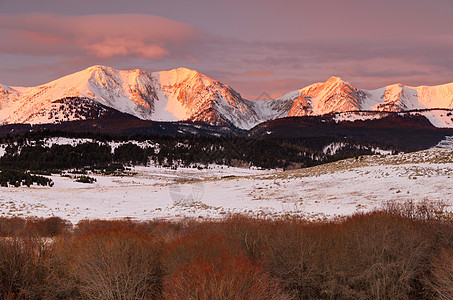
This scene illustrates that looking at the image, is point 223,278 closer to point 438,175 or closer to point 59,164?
point 438,175

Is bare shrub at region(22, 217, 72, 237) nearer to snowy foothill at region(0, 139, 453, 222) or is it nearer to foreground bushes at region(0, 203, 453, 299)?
snowy foothill at region(0, 139, 453, 222)

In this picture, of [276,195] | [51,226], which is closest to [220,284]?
[51,226]

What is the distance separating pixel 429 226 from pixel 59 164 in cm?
14031

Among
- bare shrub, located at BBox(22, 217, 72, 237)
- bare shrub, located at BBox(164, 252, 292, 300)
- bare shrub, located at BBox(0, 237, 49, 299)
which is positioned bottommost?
bare shrub, located at BBox(22, 217, 72, 237)

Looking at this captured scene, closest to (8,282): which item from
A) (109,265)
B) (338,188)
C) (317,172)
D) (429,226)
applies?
(109,265)

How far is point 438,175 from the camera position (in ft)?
116

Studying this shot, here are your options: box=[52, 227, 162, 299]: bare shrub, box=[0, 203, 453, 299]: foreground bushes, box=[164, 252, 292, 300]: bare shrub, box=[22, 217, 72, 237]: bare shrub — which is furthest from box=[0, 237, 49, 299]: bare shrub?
box=[22, 217, 72, 237]: bare shrub

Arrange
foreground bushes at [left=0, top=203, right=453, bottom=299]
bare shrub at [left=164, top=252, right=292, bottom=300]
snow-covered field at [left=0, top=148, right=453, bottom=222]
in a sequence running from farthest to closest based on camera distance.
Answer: snow-covered field at [left=0, top=148, right=453, bottom=222] < foreground bushes at [left=0, top=203, right=453, bottom=299] < bare shrub at [left=164, top=252, right=292, bottom=300]

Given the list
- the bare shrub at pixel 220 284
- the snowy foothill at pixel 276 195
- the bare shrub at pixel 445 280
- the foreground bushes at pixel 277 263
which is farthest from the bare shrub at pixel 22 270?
the snowy foothill at pixel 276 195

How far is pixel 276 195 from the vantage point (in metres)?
43.4

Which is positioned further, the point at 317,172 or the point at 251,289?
the point at 317,172

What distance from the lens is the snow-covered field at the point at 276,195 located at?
3222cm

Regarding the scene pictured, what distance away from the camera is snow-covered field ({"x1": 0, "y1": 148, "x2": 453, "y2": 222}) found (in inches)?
1268

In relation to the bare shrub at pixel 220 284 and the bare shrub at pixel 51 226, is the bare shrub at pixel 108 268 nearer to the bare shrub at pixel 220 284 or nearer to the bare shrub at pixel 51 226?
the bare shrub at pixel 220 284
